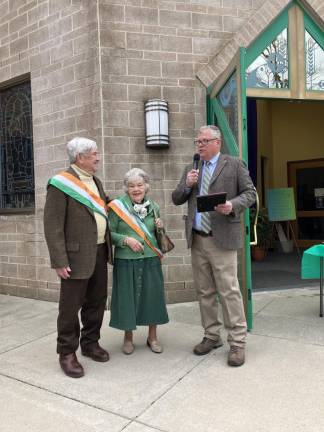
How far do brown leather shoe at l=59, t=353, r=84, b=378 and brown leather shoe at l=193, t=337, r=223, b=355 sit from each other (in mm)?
1025

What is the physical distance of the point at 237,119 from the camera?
444 centimetres

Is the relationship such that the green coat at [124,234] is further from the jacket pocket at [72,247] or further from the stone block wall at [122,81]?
the stone block wall at [122,81]

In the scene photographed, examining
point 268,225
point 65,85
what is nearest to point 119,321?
point 65,85

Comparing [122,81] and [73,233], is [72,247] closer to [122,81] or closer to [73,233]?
[73,233]

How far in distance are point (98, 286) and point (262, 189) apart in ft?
27.4

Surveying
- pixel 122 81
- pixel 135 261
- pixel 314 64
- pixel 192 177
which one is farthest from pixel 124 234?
pixel 314 64

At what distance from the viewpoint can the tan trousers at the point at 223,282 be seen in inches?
144

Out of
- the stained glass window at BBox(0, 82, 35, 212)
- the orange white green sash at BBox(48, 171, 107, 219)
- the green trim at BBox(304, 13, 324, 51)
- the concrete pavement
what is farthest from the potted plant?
the orange white green sash at BBox(48, 171, 107, 219)

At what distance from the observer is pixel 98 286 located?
375 centimetres

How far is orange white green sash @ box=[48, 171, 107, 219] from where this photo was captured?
340 cm

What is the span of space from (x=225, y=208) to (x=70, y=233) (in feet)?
4.06

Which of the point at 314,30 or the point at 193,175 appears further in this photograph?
the point at 314,30

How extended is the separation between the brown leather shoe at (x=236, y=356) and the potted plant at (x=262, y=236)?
19.6 ft

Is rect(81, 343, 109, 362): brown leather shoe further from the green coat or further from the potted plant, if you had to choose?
the potted plant
